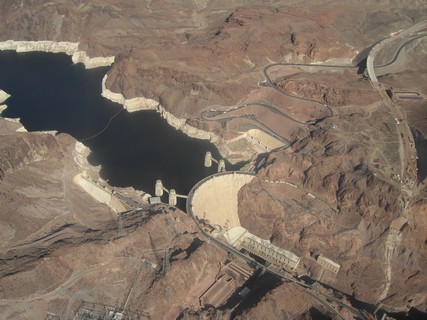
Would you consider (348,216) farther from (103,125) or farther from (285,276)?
(103,125)

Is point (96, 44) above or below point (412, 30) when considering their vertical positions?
below

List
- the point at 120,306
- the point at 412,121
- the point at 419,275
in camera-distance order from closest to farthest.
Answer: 1. the point at 120,306
2. the point at 419,275
3. the point at 412,121

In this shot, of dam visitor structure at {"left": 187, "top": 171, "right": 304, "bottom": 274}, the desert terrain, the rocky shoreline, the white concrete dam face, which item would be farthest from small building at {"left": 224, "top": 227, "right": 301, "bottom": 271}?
the rocky shoreline

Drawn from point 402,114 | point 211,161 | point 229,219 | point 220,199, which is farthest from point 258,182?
point 402,114

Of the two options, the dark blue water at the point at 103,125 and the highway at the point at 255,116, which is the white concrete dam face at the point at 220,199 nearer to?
the dark blue water at the point at 103,125

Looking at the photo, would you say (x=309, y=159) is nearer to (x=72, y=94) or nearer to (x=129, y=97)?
(x=129, y=97)

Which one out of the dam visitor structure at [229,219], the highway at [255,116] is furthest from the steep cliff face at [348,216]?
the highway at [255,116]

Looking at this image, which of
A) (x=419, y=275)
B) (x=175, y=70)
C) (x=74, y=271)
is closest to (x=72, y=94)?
(x=175, y=70)
